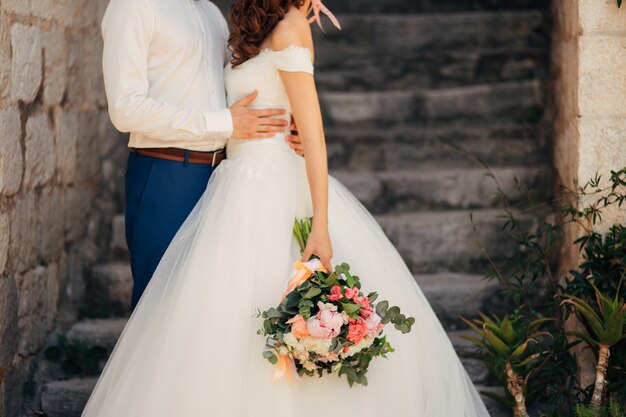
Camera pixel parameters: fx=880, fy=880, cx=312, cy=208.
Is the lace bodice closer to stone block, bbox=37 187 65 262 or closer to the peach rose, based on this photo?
the peach rose

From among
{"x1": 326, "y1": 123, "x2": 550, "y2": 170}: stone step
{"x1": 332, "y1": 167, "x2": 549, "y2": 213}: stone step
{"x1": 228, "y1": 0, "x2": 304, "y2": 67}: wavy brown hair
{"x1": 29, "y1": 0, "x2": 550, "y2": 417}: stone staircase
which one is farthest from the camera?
{"x1": 326, "y1": 123, "x2": 550, "y2": 170}: stone step

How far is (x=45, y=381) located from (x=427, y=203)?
2153 millimetres

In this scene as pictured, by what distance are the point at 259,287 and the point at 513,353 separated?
Answer: 1214mm

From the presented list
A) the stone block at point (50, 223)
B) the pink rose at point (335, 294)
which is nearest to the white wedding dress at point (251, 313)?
the pink rose at point (335, 294)

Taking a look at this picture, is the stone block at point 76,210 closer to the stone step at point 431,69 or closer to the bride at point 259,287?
the bride at point 259,287

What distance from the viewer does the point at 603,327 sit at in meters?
3.36

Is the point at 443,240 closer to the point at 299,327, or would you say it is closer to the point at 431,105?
the point at 431,105

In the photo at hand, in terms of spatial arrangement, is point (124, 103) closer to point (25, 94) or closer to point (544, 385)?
point (25, 94)

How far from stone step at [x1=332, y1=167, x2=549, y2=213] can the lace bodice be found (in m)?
1.71

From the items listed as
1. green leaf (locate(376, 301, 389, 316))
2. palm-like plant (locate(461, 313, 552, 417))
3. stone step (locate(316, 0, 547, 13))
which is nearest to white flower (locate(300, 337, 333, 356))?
green leaf (locate(376, 301, 389, 316))

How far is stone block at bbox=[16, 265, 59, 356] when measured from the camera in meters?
3.75

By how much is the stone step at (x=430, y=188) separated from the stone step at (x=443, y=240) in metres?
0.19

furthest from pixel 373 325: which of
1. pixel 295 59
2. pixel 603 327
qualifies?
pixel 603 327

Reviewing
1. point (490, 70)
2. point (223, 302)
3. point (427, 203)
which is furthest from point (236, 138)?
point (490, 70)
